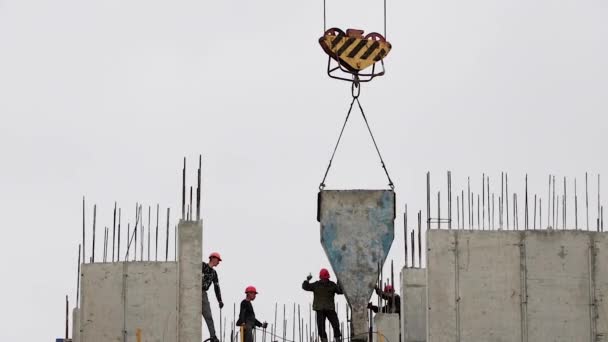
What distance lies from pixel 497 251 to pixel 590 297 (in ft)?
5.51

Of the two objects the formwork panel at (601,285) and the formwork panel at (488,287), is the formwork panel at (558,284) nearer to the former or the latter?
the formwork panel at (601,285)

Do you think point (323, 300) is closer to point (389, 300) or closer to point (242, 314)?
point (242, 314)

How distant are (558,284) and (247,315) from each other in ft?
17.2

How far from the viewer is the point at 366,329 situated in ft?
98.4

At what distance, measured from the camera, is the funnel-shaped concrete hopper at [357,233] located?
30.1m

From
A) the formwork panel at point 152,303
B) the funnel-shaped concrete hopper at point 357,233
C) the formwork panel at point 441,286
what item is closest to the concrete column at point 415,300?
the funnel-shaped concrete hopper at point 357,233

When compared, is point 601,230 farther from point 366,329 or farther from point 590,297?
point 366,329

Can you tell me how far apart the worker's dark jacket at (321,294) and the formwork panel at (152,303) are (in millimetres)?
2345

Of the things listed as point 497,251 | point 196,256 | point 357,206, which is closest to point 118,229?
point 196,256

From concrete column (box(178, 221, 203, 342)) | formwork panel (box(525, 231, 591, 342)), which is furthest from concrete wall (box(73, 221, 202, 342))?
formwork panel (box(525, 231, 591, 342))

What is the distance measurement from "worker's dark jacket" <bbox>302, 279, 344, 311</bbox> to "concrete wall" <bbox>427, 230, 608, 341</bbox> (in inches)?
91.9

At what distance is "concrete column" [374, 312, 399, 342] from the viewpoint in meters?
31.0

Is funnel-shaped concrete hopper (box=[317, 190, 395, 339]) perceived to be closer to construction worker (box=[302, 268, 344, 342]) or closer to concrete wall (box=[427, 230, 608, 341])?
construction worker (box=[302, 268, 344, 342])

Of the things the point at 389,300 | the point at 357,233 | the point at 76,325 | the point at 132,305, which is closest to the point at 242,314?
the point at 132,305
